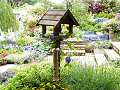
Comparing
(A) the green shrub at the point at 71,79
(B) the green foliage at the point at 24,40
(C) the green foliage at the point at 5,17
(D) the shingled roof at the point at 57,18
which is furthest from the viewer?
(B) the green foliage at the point at 24,40

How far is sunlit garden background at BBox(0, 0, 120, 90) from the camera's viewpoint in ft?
15.1

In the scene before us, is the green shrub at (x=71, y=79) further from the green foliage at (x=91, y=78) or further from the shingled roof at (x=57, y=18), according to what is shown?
the shingled roof at (x=57, y=18)

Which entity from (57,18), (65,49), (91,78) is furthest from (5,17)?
(65,49)

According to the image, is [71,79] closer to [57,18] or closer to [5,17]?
[57,18]

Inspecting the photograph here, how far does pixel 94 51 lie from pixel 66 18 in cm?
377

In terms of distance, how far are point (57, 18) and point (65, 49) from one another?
11.6 feet

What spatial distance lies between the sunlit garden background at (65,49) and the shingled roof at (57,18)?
0.17 m

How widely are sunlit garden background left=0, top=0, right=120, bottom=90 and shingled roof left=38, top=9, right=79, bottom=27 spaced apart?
0.17 m

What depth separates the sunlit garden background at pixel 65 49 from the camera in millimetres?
4605

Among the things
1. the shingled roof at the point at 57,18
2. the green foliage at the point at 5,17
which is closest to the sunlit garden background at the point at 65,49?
the green foliage at the point at 5,17

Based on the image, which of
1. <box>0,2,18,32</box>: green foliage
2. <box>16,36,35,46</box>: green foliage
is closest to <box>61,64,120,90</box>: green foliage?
<box>0,2,18,32</box>: green foliage

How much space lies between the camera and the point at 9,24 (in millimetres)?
4336

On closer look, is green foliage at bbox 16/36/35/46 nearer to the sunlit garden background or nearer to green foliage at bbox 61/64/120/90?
the sunlit garden background

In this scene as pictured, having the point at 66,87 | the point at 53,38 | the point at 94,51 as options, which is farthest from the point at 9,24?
the point at 94,51
